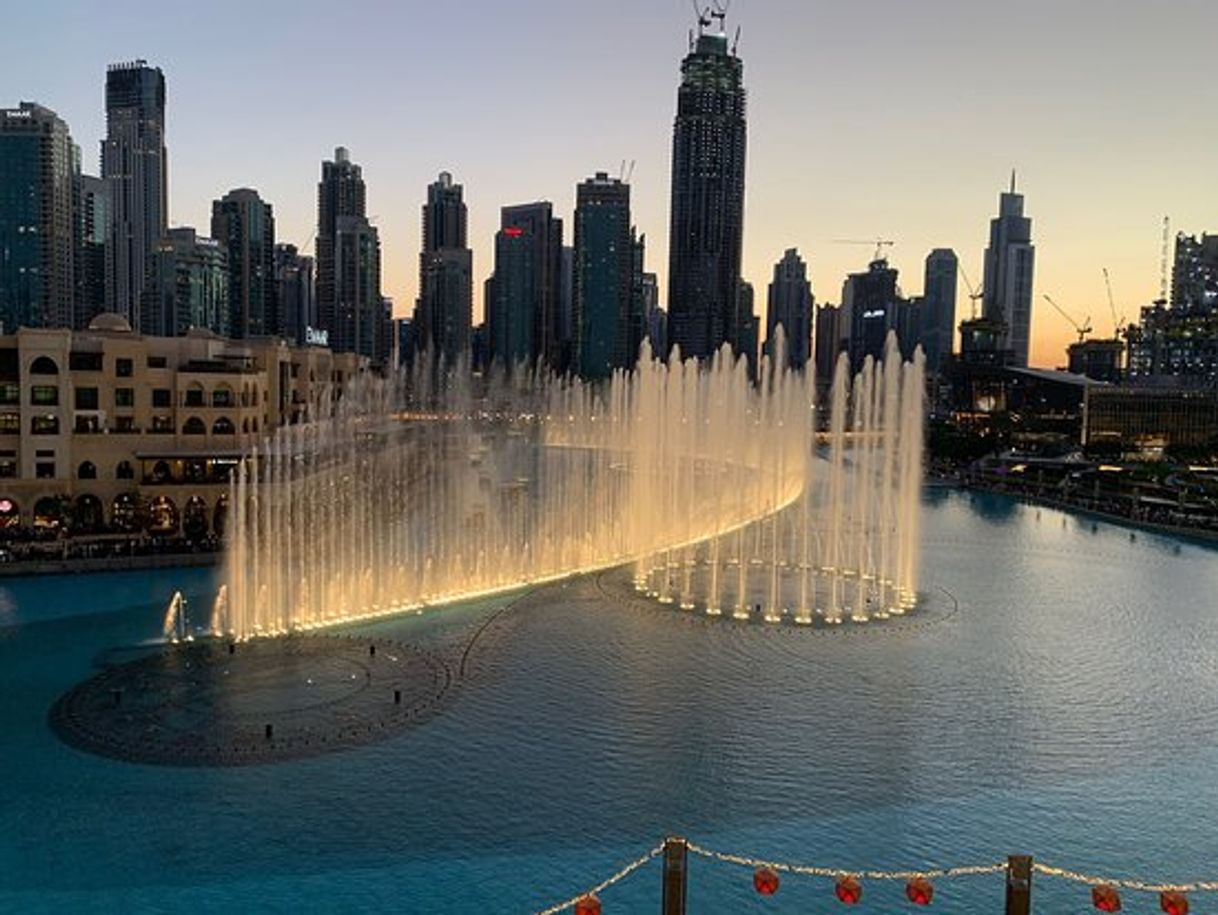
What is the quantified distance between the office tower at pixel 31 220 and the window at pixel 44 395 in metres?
149

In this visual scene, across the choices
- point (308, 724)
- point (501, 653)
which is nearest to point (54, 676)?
point (308, 724)

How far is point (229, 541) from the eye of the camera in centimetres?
4891

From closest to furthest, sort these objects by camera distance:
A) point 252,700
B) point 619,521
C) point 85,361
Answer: point 252,700, point 85,361, point 619,521

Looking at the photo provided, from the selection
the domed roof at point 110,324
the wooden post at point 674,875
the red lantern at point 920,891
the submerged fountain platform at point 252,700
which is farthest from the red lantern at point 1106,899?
the domed roof at point 110,324

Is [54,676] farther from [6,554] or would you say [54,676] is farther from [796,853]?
[796,853]

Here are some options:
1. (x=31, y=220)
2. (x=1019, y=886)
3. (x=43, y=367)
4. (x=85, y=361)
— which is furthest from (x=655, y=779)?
(x=31, y=220)

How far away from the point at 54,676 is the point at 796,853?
73.3ft

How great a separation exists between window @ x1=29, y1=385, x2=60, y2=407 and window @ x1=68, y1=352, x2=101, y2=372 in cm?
188

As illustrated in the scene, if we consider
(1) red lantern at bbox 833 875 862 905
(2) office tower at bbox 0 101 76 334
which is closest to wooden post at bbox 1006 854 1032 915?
(1) red lantern at bbox 833 875 862 905

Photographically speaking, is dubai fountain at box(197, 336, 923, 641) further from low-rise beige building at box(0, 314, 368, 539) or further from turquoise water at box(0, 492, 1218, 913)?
turquoise water at box(0, 492, 1218, 913)

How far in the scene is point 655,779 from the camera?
74.1 ft

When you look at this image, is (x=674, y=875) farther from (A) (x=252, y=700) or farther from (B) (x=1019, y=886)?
(A) (x=252, y=700)

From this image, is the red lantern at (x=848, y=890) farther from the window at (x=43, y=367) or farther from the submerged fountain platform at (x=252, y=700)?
the window at (x=43, y=367)

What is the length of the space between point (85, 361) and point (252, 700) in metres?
35.5
